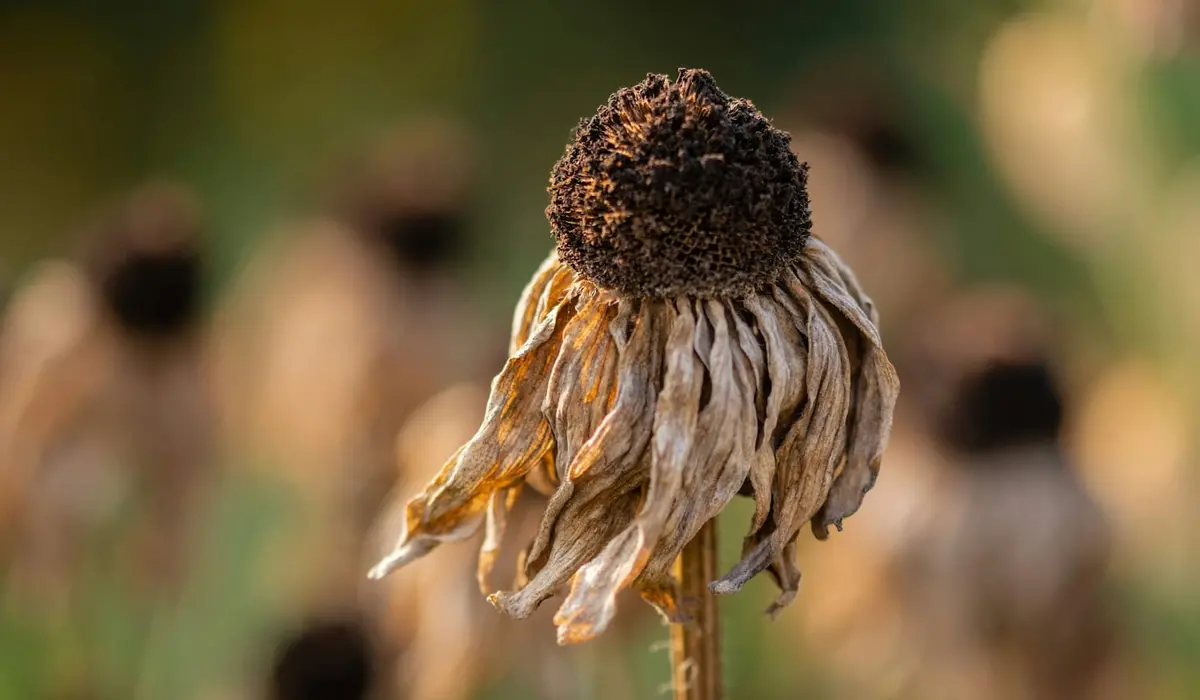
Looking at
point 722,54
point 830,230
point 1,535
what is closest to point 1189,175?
point 830,230

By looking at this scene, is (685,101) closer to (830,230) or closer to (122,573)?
(122,573)

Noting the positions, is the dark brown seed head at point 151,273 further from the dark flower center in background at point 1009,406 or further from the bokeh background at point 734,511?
the dark flower center in background at point 1009,406

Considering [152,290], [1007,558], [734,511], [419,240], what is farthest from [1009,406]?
[152,290]

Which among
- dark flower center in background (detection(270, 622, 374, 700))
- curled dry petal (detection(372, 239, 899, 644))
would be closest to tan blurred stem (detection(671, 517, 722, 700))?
curled dry petal (detection(372, 239, 899, 644))

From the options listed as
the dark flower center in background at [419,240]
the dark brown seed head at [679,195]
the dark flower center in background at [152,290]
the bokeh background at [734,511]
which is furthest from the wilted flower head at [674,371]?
the dark flower center in background at [419,240]

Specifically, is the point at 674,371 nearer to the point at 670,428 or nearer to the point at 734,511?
the point at 670,428

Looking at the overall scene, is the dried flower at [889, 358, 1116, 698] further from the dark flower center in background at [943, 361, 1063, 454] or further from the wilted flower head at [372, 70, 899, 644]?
the wilted flower head at [372, 70, 899, 644]
